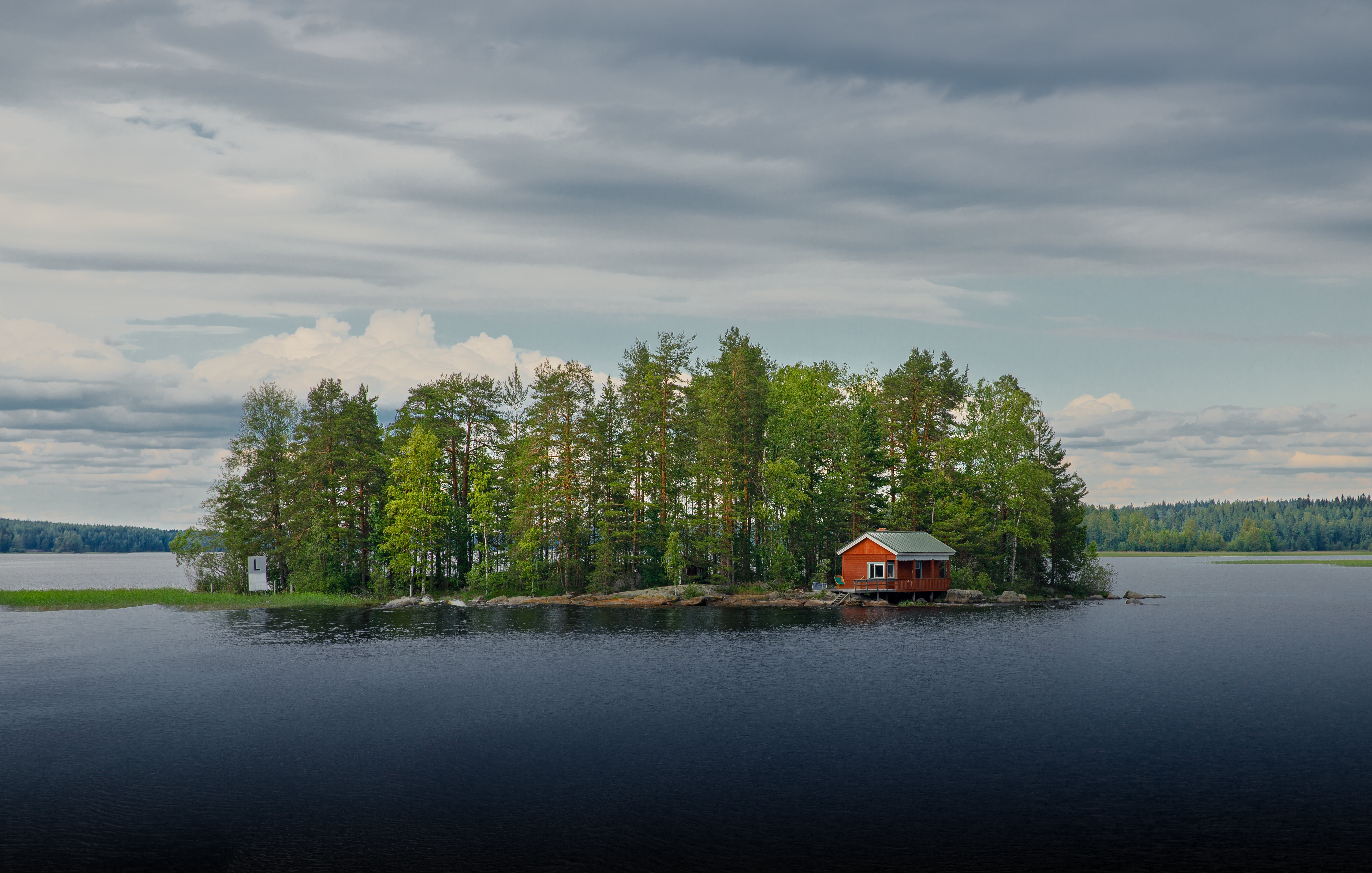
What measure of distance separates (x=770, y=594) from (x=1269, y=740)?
160 feet

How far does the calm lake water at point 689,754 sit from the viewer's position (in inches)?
760

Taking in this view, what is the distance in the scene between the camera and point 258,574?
77125 millimetres

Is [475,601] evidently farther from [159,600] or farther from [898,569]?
[898,569]

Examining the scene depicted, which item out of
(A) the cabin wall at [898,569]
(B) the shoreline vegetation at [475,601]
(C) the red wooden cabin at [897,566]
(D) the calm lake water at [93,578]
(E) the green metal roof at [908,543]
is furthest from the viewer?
(D) the calm lake water at [93,578]

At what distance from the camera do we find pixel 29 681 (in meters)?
38.6

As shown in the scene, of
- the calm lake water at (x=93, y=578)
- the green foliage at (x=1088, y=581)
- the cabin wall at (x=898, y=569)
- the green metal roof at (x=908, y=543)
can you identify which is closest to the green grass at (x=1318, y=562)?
the green foliage at (x=1088, y=581)

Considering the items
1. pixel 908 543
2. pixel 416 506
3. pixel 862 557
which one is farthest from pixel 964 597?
pixel 416 506

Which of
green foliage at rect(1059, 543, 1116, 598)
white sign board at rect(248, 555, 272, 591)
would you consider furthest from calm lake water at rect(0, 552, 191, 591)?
green foliage at rect(1059, 543, 1116, 598)

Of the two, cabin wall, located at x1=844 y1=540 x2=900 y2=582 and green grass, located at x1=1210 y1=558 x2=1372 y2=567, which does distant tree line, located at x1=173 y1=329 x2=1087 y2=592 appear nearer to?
cabin wall, located at x1=844 y1=540 x2=900 y2=582

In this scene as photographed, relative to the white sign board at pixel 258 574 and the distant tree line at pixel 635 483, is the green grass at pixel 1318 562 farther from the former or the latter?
the white sign board at pixel 258 574

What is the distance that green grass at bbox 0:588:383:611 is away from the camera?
71.8 metres

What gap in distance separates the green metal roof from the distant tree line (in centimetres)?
235

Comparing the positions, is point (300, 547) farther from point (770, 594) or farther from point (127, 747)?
point (127, 747)

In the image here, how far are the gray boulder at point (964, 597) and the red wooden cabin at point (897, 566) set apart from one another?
62cm
